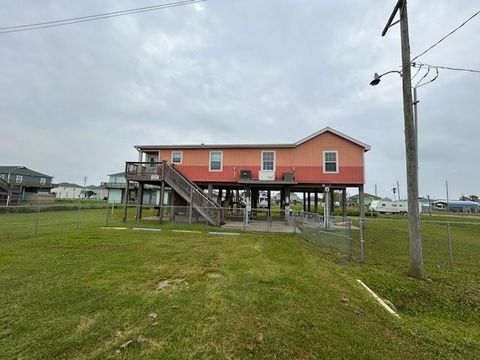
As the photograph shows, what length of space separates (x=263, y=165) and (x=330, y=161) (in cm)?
478

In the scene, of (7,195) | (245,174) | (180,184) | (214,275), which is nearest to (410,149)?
(214,275)

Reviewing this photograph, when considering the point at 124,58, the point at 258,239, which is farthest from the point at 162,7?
the point at 258,239

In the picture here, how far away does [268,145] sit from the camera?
18.5 metres

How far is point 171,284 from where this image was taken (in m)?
5.13

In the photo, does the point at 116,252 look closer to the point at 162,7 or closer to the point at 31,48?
the point at 162,7

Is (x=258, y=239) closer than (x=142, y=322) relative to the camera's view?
No

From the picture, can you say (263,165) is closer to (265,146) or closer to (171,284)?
(265,146)

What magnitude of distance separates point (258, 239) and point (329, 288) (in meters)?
6.31

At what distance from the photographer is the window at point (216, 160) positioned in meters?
19.4

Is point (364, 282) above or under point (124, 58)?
under

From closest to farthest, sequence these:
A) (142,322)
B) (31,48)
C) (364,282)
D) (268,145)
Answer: (142,322) → (364,282) → (31,48) → (268,145)

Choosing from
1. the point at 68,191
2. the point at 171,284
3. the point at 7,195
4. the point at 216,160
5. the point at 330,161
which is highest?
the point at 216,160

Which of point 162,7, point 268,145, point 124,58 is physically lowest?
point 268,145

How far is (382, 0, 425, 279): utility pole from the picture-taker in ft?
20.8
